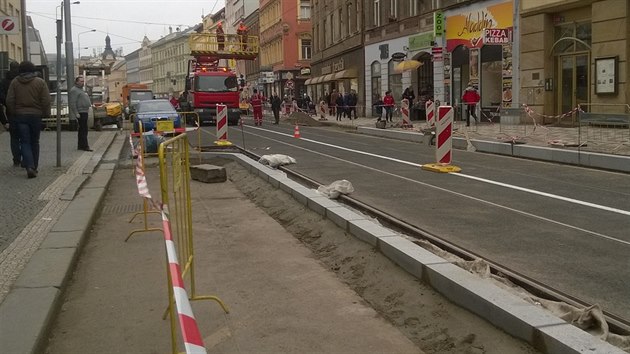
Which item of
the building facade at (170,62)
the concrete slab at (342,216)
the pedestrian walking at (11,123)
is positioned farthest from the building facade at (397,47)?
the building facade at (170,62)

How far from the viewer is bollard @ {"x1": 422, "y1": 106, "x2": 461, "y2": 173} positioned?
516 inches

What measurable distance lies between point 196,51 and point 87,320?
3372 cm

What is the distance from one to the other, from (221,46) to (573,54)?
21.2 m

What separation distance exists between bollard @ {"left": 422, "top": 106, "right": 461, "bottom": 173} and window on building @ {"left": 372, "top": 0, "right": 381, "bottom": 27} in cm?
2851

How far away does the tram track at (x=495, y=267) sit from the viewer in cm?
449

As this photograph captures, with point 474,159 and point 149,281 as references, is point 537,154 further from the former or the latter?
point 149,281

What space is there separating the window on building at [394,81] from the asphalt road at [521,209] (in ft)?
70.4

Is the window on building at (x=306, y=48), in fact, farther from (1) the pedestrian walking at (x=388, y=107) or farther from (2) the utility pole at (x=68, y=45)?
(2) the utility pole at (x=68, y=45)

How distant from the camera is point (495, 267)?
578 cm

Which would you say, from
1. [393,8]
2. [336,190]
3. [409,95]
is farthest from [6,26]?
[393,8]

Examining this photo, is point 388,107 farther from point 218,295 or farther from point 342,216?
point 218,295

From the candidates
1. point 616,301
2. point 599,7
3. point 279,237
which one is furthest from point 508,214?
point 599,7

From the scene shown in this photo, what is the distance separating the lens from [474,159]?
16.0 metres

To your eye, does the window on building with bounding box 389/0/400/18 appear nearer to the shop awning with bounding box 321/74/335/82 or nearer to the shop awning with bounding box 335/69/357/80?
the shop awning with bounding box 335/69/357/80
